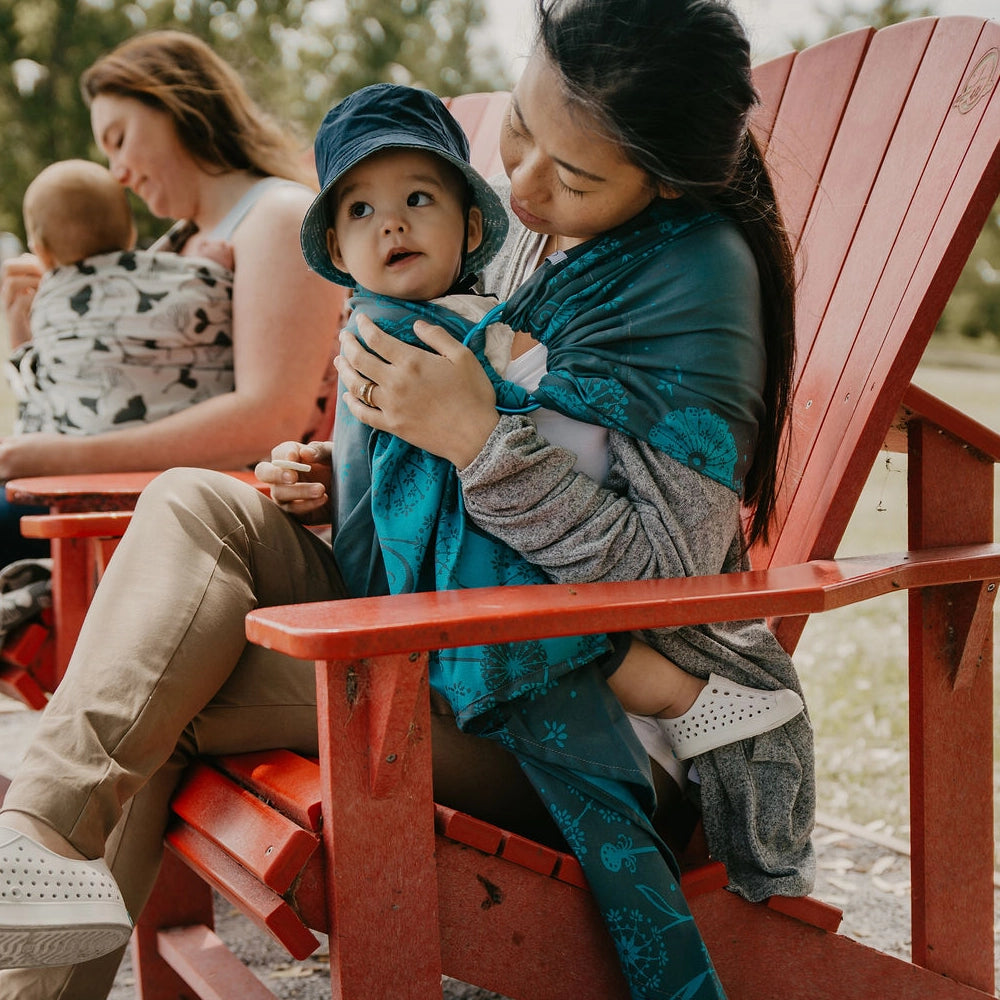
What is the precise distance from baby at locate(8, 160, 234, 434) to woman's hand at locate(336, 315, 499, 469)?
1187mm

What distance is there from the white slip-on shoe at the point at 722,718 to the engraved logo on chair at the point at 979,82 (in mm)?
900

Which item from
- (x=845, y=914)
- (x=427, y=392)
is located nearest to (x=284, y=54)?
(x=845, y=914)

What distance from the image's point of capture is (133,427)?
2.52m

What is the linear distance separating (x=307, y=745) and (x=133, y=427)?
126 centimetres

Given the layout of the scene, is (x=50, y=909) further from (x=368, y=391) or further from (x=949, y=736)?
(x=949, y=736)

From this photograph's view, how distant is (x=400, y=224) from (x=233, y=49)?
14.3 metres

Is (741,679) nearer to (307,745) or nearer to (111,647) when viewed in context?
(307,745)

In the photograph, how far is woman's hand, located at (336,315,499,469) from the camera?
138cm

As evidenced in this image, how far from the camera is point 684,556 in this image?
55.9 inches

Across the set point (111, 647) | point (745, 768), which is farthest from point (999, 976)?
point (111, 647)

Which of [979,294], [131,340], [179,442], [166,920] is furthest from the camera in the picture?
[979,294]

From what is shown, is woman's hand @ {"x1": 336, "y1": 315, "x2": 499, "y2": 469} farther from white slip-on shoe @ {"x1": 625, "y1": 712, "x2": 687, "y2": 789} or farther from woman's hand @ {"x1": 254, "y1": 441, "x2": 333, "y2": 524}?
white slip-on shoe @ {"x1": 625, "y1": 712, "x2": 687, "y2": 789}

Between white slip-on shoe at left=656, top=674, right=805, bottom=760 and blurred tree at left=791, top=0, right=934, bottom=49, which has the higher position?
blurred tree at left=791, top=0, right=934, bottom=49

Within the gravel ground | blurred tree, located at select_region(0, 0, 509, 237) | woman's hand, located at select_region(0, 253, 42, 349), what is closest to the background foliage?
blurred tree, located at select_region(0, 0, 509, 237)
